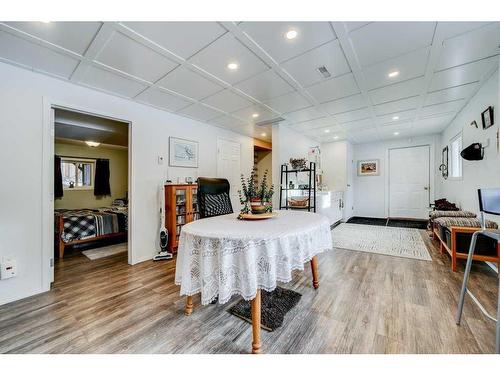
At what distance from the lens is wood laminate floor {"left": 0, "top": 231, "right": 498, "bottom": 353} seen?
1345mm

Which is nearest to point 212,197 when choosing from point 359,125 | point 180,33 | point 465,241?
point 180,33

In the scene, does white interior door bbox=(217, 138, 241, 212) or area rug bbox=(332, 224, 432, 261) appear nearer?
area rug bbox=(332, 224, 432, 261)

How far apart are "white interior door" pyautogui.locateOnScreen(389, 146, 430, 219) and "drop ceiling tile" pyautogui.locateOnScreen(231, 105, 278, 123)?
4.50 meters

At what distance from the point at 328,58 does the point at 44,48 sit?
2.54 m

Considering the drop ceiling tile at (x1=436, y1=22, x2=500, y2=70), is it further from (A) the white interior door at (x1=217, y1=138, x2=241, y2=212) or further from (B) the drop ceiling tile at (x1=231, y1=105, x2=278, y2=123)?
(A) the white interior door at (x1=217, y1=138, x2=241, y2=212)

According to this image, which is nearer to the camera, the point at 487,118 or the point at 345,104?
the point at 487,118

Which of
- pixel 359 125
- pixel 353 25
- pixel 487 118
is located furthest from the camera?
pixel 359 125

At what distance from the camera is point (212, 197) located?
7.30 ft

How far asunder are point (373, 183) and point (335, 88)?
471 centimetres

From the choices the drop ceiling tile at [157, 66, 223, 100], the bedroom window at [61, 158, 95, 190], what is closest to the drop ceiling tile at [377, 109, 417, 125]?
the drop ceiling tile at [157, 66, 223, 100]

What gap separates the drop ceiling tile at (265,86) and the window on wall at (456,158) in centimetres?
349

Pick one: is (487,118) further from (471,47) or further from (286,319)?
(286,319)
